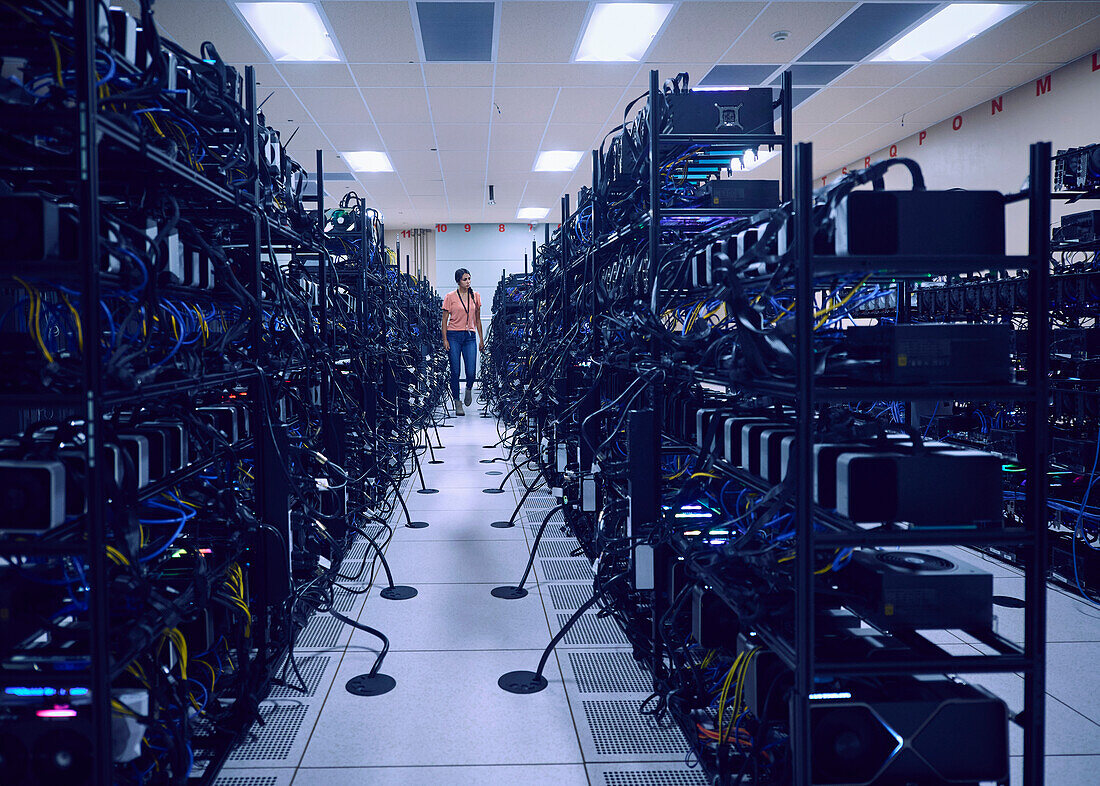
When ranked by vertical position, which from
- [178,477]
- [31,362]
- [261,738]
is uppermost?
[31,362]

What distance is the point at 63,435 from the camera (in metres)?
1.50

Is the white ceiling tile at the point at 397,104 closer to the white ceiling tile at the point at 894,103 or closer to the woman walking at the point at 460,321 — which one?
the woman walking at the point at 460,321

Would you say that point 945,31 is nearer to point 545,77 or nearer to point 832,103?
point 832,103

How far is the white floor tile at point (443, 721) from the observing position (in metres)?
1.84

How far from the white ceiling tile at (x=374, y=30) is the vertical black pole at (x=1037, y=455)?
4.31 m

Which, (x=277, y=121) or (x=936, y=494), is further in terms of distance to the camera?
(x=277, y=121)

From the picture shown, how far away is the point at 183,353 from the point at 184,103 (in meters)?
0.63

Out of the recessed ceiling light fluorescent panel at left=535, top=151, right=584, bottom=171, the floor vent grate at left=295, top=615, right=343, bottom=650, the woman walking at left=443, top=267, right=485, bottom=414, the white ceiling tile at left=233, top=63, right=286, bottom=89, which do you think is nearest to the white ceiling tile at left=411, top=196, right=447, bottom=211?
the recessed ceiling light fluorescent panel at left=535, top=151, right=584, bottom=171

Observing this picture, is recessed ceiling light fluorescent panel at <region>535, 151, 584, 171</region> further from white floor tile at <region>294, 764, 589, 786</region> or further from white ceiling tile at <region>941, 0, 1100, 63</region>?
white floor tile at <region>294, 764, 589, 786</region>

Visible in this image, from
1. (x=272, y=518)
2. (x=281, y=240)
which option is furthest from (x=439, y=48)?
(x=272, y=518)

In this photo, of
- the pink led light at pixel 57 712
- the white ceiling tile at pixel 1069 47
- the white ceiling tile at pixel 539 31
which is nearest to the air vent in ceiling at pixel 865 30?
the white ceiling tile at pixel 1069 47

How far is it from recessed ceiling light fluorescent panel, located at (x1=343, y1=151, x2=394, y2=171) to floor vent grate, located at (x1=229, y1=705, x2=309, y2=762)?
745 centimetres

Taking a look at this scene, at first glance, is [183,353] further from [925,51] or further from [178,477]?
[925,51]

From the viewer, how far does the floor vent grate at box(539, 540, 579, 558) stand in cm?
358
